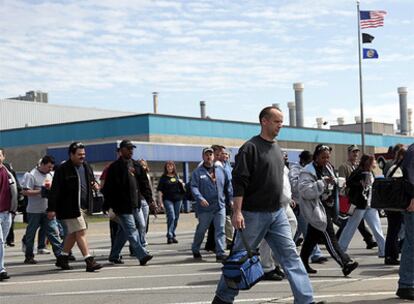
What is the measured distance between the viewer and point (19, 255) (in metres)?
15.5

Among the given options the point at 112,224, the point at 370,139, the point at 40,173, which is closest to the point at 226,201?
the point at 112,224

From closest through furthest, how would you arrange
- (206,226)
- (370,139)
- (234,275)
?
(234,275) → (206,226) → (370,139)

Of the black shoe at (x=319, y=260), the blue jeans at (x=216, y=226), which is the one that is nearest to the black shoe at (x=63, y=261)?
the blue jeans at (x=216, y=226)

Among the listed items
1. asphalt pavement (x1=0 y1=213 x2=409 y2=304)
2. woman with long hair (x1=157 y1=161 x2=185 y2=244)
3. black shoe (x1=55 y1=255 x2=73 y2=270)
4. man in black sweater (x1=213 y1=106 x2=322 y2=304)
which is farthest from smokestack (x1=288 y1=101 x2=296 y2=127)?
man in black sweater (x1=213 y1=106 x2=322 y2=304)

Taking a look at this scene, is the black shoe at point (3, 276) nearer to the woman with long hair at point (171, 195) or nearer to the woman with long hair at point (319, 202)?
the woman with long hair at point (319, 202)

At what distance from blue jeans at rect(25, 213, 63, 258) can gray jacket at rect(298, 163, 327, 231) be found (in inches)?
184

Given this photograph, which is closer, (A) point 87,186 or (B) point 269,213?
(B) point 269,213

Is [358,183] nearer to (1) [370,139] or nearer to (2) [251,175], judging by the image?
(2) [251,175]

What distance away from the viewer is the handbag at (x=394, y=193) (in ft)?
26.2

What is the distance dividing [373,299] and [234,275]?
1.95 m

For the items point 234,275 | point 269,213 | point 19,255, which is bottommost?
point 19,255

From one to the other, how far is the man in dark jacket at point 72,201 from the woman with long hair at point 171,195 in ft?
18.9

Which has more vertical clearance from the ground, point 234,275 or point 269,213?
point 269,213

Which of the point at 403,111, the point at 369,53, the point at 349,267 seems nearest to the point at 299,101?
the point at 403,111
